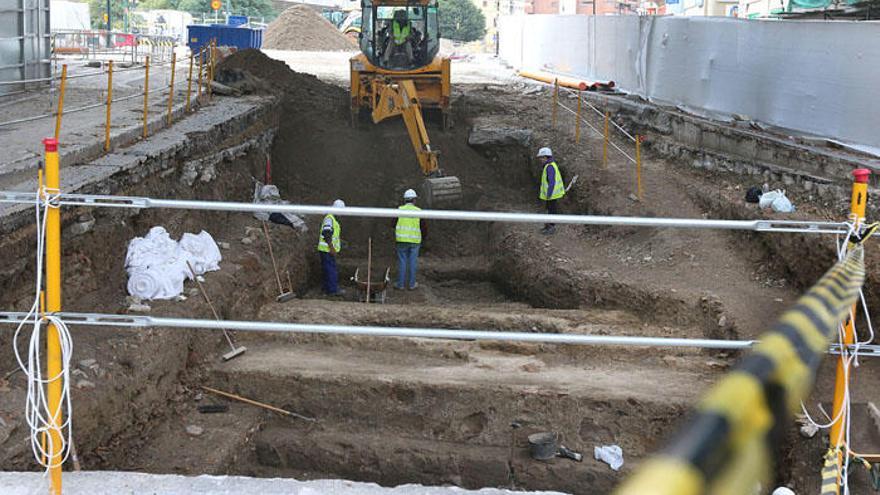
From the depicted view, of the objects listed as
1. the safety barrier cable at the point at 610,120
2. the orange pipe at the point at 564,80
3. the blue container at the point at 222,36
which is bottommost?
the safety barrier cable at the point at 610,120

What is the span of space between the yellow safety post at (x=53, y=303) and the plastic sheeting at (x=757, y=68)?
39.7ft

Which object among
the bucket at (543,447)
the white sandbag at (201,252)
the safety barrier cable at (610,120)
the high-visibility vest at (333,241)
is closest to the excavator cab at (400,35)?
the safety barrier cable at (610,120)

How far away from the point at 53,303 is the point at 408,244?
37.7 ft

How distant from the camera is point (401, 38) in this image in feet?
69.6

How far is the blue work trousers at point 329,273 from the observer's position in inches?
610

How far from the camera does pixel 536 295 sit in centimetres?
1510

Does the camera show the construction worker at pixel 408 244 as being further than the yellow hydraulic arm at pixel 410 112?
No

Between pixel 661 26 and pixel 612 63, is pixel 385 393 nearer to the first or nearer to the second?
pixel 661 26

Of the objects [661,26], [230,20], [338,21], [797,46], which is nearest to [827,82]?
[797,46]

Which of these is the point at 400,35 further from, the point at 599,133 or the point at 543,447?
the point at 543,447

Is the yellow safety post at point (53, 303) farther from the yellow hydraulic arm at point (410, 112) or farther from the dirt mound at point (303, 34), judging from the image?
the dirt mound at point (303, 34)

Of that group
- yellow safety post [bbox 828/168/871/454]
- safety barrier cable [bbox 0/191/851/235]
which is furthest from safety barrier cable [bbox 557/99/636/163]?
safety barrier cable [bbox 0/191/851/235]

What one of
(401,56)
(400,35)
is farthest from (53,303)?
(400,35)

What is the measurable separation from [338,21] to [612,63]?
54.0 m
